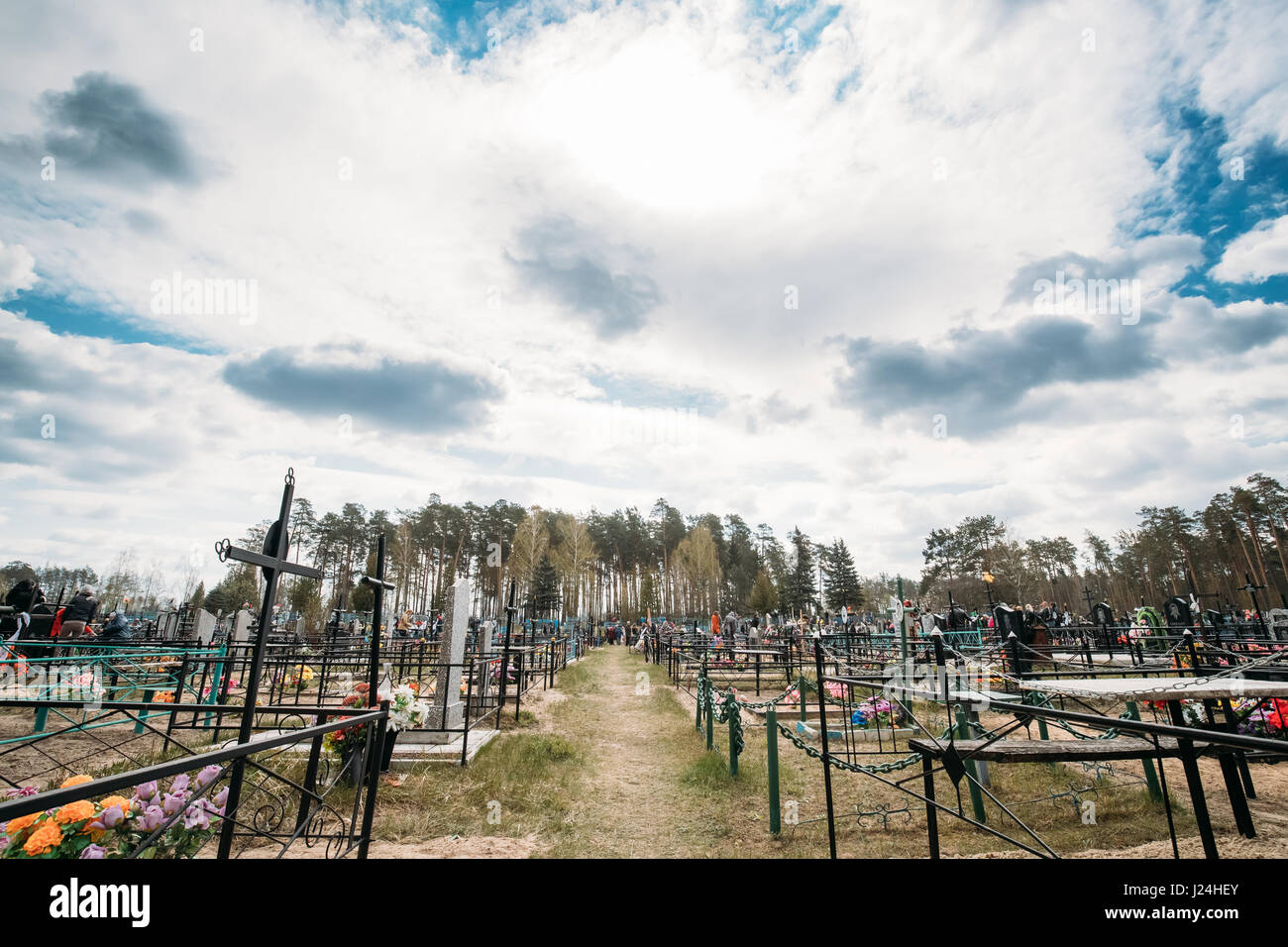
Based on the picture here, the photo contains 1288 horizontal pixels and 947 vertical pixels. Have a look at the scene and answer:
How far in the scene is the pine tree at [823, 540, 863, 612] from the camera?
60531mm

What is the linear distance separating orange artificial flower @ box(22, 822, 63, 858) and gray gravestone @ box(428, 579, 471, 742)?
17.7ft

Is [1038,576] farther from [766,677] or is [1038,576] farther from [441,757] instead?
[441,757]

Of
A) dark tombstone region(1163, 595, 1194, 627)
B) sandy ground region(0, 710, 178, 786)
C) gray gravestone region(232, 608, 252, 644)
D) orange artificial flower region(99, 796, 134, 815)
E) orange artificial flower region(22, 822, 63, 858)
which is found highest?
dark tombstone region(1163, 595, 1194, 627)

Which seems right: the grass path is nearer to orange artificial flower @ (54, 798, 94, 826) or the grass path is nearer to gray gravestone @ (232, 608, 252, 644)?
orange artificial flower @ (54, 798, 94, 826)

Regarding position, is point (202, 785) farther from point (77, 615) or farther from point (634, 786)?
point (77, 615)

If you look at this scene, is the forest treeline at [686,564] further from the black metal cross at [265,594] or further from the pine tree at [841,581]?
the black metal cross at [265,594]

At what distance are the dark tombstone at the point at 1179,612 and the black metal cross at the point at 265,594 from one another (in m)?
15.2

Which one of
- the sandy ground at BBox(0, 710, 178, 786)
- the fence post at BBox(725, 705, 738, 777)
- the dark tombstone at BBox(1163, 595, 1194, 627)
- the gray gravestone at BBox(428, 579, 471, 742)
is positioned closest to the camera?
the sandy ground at BBox(0, 710, 178, 786)

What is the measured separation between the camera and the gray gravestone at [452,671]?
8.84 metres

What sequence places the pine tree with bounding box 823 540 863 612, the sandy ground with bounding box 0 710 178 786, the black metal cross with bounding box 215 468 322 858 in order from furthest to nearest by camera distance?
the pine tree with bounding box 823 540 863 612 < the sandy ground with bounding box 0 710 178 786 < the black metal cross with bounding box 215 468 322 858

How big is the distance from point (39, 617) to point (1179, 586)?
67.1 meters

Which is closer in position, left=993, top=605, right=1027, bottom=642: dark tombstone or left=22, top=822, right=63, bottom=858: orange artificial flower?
left=22, top=822, right=63, bottom=858: orange artificial flower

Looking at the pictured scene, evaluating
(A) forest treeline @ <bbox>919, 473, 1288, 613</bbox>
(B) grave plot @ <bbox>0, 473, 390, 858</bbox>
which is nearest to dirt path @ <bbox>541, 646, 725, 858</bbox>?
(B) grave plot @ <bbox>0, 473, 390, 858</bbox>

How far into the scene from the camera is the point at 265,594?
257cm
